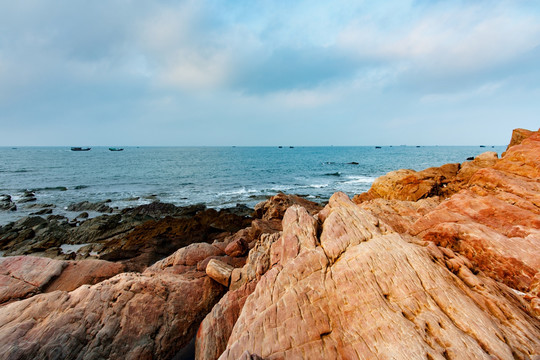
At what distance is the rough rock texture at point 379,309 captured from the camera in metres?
5.32

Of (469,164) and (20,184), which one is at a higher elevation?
(469,164)

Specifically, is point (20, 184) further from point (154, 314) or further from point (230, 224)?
point (154, 314)

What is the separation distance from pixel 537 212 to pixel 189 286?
16334 mm

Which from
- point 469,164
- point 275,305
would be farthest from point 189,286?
point 469,164

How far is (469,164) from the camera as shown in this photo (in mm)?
25828

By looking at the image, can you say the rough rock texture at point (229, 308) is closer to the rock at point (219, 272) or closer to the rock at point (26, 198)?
the rock at point (219, 272)

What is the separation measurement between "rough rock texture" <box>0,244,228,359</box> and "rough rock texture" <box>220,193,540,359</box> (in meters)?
3.06

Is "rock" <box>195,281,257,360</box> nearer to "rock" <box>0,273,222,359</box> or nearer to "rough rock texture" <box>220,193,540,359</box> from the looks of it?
Result: "rock" <box>0,273,222,359</box>

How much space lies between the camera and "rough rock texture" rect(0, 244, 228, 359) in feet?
23.6

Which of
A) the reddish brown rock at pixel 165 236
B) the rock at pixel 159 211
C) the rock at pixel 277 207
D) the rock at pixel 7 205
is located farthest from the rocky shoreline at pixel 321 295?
the rock at pixel 7 205

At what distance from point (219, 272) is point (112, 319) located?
3995mm

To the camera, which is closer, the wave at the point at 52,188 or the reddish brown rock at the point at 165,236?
the reddish brown rock at the point at 165,236

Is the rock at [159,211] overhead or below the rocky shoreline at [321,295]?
below

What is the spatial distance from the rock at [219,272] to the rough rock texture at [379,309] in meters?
2.40
